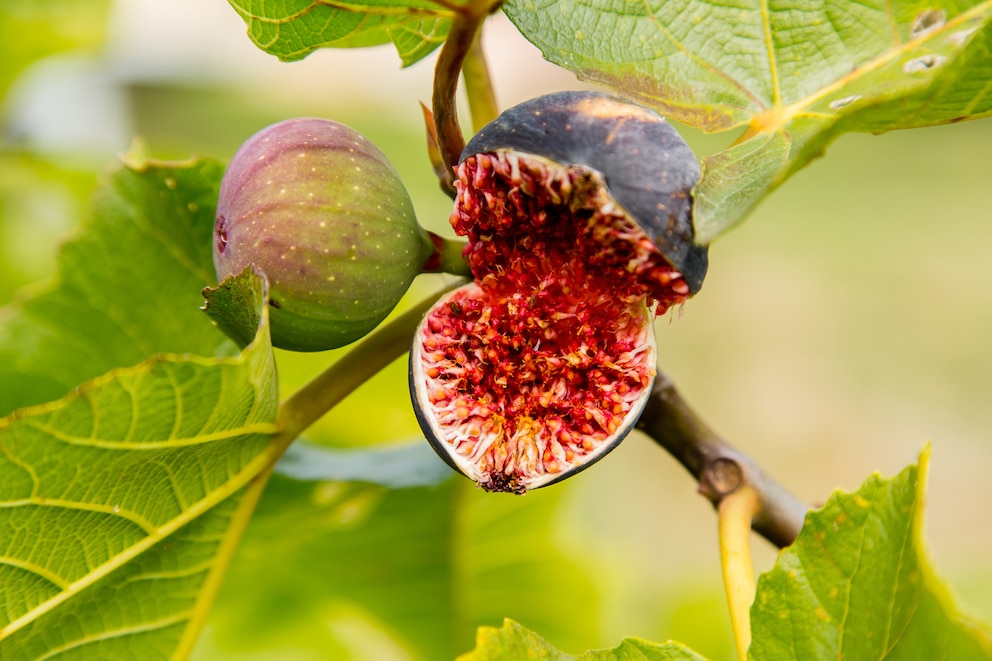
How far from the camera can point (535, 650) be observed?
0.75 meters

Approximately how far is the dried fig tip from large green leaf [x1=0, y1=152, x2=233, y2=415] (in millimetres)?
390

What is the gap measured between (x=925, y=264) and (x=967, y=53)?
6.81 metres

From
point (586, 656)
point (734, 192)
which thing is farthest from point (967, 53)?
point (586, 656)

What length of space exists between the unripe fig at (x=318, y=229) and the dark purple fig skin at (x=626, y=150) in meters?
0.12

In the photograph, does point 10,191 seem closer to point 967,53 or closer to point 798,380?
point 967,53

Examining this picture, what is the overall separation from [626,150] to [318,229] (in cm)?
27

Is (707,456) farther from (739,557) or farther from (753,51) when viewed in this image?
(753,51)

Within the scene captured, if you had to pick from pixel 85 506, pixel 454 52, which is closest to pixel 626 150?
pixel 454 52

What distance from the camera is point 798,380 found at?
587cm

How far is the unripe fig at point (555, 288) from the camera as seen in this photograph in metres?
0.76

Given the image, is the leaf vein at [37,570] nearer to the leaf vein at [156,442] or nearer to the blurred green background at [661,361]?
the leaf vein at [156,442]

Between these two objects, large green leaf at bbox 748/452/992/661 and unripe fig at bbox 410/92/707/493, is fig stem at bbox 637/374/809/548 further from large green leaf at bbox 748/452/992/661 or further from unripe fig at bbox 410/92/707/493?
large green leaf at bbox 748/452/992/661

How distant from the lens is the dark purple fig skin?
2.44 ft

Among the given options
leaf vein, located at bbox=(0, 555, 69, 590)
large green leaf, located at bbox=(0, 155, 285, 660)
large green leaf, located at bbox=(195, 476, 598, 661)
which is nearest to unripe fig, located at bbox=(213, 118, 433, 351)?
large green leaf, located at bbox=(0, 155, 285, 660)
